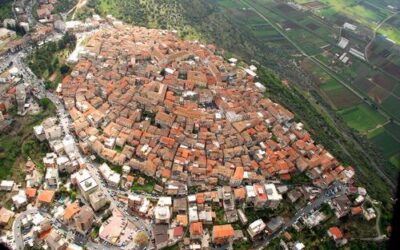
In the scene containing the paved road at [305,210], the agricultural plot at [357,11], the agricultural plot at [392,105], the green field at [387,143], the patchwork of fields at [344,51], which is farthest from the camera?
the agricultural plot at [357,11]

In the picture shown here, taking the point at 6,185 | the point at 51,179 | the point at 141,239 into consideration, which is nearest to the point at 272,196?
the point at 141,239

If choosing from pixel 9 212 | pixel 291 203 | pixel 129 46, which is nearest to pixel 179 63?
pixel 129 46

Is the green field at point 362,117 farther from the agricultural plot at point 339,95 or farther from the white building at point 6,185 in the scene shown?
the white building at point 6,185

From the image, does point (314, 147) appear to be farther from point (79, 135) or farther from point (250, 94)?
point (79, 135)

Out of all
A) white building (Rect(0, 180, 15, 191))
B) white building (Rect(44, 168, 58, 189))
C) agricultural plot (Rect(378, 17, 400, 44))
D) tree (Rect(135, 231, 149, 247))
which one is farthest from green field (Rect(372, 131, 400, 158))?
white building (Rect(0, 180, 15, 191))

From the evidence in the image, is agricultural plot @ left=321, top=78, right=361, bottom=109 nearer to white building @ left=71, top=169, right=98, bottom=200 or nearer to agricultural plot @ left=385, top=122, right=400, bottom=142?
agricultural plot @ left=385, top=122, right=400, bottom=142

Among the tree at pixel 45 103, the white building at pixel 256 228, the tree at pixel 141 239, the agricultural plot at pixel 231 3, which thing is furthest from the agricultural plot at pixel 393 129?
the tree at pixel 45 103
